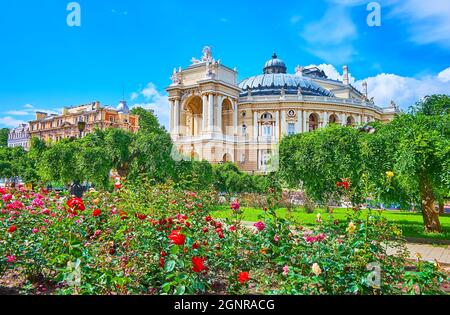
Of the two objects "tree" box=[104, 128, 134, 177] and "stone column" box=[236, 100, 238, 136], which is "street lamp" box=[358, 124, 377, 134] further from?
"stone column" box=[236, 100, 238, 136]

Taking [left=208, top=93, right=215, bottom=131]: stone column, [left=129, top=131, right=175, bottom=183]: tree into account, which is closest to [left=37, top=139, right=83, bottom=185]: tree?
[left=129, top=131, right=175, bottom=183]: tree

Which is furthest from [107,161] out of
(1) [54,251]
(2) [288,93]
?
(2) [288,93]

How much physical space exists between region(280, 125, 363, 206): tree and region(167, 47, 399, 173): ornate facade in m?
29.6

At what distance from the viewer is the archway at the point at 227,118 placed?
178ft

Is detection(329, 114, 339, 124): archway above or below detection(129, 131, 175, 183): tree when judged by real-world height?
above

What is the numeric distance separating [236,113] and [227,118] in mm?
1561

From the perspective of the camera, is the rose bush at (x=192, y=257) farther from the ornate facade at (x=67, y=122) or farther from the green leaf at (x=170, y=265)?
the ornate facade at (x=67, y=122)

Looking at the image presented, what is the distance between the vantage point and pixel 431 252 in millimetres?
10734

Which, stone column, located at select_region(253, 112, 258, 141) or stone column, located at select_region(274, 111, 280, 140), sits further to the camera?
stone column, located at select_region(253, 112, 258, 141)

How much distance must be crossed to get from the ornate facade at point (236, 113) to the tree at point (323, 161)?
29.6 m

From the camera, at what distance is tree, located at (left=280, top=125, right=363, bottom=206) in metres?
14.9

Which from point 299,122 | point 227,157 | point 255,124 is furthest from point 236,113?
point 299,122
